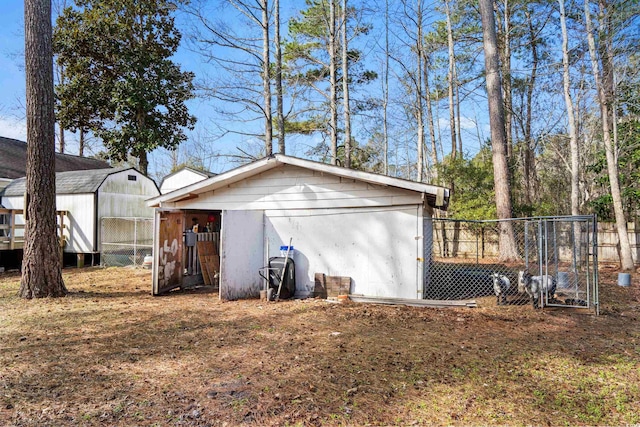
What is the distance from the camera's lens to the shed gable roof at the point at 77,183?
42.7ft

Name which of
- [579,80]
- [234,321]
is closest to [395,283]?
[234,321]

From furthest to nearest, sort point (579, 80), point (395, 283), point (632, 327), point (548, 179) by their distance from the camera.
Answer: point (548, 179) < point (579, 80) < point (395, 283) < point (632, 327)

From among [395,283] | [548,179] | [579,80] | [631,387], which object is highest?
[579,80]

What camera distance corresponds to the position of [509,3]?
16.7m

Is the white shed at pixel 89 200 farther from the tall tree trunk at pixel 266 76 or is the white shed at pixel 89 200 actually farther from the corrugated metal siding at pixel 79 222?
the tall tree trunk at pixel 266 76

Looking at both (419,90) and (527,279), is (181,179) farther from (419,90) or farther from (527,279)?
(527,279)

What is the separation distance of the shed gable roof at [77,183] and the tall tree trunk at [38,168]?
5792 mm

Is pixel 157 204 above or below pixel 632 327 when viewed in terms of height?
above

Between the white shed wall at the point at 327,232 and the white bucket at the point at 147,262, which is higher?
the white shed wall at the point at 327,232

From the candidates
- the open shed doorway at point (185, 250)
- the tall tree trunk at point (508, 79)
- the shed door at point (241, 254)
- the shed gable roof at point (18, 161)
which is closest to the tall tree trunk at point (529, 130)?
the tall tree trunk at point (508, 79)

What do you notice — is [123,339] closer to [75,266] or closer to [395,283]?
[395,283]

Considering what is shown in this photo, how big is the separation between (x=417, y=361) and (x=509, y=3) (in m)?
18.1

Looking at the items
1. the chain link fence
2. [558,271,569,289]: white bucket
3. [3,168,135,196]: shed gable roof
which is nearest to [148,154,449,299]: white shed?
[558,271,569,289]: white bucket

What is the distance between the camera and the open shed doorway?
26.6ft
